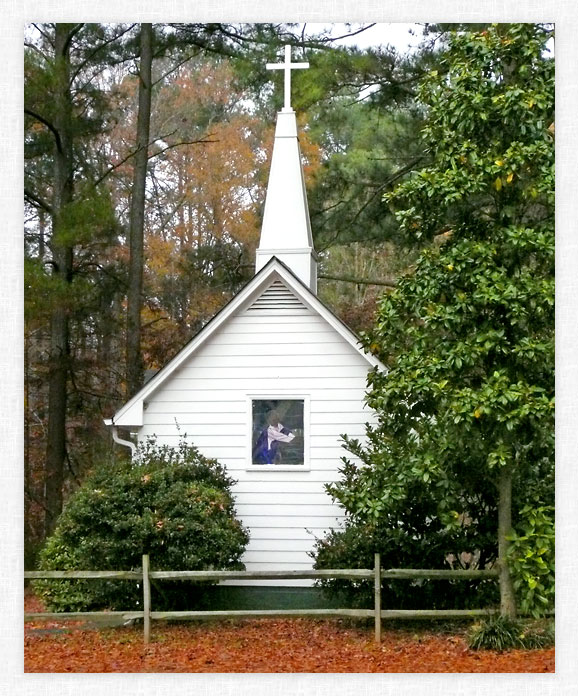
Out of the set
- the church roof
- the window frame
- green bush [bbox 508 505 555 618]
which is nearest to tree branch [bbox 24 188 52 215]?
the church roof

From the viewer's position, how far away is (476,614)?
30.4 ft

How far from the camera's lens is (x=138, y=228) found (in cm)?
1563

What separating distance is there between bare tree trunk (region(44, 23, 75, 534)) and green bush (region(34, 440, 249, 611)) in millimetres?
4261

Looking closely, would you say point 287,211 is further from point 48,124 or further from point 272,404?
point 48,124

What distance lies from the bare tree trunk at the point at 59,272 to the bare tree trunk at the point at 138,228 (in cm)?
103

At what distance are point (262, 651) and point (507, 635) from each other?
226 centimetres

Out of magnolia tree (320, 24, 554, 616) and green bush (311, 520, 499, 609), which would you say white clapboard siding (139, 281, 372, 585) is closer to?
green bush (311, 520, 499, 609)

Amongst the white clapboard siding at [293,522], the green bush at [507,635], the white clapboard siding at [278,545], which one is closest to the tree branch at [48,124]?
the white clapboard siding at [293,522]

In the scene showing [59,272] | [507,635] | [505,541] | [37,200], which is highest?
[37,200]

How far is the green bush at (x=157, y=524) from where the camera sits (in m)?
9.95

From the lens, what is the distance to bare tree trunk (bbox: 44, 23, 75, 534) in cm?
1428

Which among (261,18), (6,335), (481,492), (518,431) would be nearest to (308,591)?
(481,492)

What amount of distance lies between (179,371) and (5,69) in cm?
376

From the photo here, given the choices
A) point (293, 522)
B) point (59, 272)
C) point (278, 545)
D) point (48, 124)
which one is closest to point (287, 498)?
point (293, 522)
